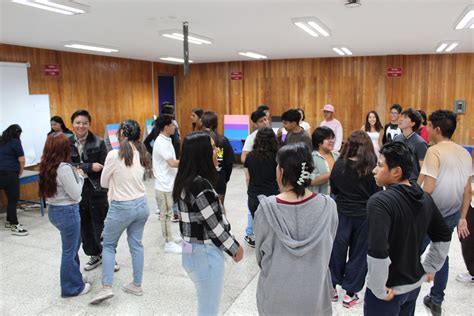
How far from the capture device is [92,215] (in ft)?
12.3

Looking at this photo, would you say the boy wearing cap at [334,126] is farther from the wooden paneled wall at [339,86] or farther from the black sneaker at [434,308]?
the black sneaker at [434,308]

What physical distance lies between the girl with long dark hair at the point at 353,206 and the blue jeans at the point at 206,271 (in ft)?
3.91

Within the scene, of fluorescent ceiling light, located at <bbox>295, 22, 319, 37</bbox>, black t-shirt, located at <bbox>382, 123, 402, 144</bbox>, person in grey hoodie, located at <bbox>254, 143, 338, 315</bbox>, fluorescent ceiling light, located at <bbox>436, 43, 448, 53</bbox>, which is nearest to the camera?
person in grey hoodie, located at <bbox>254, 143, 338, 315</bbox>

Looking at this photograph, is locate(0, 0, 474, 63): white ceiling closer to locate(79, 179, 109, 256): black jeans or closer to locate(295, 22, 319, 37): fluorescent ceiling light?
locate(295, 22, 319, 37): fluorescent ceiling light

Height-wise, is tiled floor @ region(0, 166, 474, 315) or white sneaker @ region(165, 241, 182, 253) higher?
white sneaker @ region(165, 241, 182, 253)

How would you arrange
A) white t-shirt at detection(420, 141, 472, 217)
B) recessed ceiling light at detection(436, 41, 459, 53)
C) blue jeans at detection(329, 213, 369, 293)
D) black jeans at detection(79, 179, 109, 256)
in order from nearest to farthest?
white t-shirt at detection(420, 141, 472, 217)
blue jeans at detection(329, 213, 369, 293)
black jeans at detection(79, 179, 109, 256)
recessed ceiling light at detection(436, 41, 459, 53)

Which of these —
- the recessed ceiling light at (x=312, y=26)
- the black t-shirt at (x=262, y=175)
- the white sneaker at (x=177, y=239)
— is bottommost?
the white sneaker at (x=177, y=239)

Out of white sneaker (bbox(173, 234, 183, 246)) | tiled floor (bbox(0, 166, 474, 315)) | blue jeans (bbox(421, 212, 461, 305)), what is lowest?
tiled floor (bbox(0, 166, 474, 315))

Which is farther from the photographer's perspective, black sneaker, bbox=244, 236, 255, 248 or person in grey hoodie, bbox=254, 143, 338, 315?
black sneaker, bbox=244, 236, 255, 248

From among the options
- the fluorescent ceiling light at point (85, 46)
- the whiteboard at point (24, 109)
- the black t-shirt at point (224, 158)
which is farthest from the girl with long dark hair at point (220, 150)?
the whiteboard at point (24, 109)

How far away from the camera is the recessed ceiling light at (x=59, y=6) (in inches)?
134

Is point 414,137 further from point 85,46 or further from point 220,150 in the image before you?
point 85,46

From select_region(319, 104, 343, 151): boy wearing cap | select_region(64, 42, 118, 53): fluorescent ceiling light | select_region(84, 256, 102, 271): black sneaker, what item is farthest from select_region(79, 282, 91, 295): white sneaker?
select_region(319, 104, 343, 151): boy wearing cap

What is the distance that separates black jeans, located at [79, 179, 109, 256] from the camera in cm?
368
